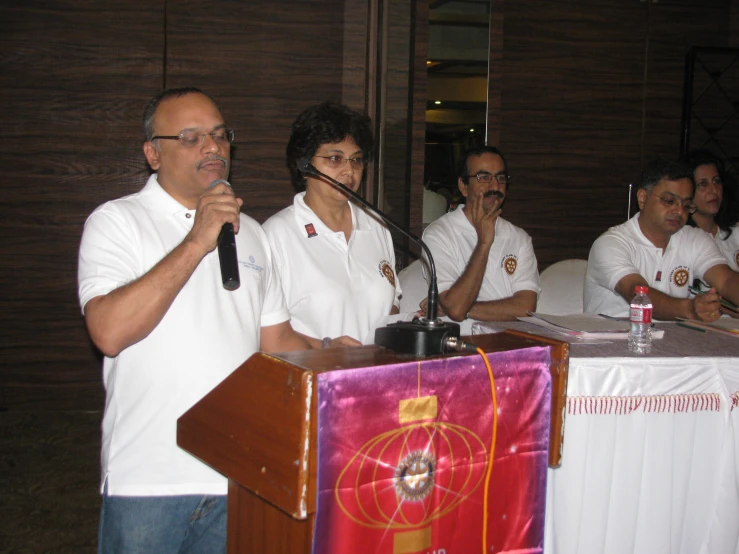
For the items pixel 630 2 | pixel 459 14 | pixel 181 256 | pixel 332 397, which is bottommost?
pixel 332 397

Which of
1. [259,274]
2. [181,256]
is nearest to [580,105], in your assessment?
[259,274]

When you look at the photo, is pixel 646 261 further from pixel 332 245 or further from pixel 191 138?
pixel 191 138

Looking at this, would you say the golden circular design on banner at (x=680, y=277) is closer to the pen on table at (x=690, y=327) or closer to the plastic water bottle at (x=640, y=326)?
the pen on table at (x=690, y=327)

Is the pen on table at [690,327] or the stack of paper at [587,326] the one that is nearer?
the stack of paper at [587,326]

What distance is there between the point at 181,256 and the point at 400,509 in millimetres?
628

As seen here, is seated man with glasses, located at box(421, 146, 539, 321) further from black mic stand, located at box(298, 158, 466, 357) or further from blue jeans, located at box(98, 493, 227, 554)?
black mic stand, located at box(298, 158, 466, 357)

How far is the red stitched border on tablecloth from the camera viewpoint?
192 cm

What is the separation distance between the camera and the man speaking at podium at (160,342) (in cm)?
141

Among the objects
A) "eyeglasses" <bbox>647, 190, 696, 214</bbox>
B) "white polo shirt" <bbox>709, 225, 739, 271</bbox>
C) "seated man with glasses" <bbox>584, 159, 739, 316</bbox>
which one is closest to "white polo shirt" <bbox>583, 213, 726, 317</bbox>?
"seated man with glasses" <bbox>584, 159, 739, 316</bbox>

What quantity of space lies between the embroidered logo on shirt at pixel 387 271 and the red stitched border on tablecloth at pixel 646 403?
2.10ft

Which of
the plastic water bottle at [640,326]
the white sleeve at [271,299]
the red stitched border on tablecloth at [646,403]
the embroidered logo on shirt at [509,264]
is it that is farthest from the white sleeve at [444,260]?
the white sleeve at [271,299]

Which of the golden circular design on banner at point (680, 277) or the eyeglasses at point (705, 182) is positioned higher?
the eyeglasses at point (705, 182)

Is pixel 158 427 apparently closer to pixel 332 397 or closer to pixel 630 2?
pixel 332 397

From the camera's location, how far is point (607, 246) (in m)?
3.10
